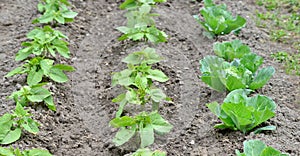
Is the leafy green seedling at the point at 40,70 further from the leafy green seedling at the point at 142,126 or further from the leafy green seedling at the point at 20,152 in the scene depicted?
the leafy green seedling at the point at 20,152

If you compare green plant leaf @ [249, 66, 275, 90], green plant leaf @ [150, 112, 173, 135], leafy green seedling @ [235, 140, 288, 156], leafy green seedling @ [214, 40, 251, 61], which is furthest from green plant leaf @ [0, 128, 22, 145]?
leafy green seedling @ [214, 40, 251, 61]

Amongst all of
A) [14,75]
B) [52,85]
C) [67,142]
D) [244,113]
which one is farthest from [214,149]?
[14,75]

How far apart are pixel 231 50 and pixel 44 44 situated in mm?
1761

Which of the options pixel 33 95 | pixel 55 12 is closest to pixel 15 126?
pixel 33 95

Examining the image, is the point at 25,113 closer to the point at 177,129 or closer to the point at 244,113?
the point at 177,129

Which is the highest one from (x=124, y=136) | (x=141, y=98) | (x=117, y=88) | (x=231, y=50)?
(x=231, y=50)

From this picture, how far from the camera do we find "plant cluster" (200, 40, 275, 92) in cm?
Answer: 480

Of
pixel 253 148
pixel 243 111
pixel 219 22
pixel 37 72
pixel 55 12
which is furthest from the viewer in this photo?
pixel 55 12

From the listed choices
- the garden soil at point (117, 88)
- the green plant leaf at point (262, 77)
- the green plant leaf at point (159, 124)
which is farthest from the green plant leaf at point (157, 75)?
the green plant leaf at point (262, 77)

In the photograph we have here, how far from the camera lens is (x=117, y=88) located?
530 cm

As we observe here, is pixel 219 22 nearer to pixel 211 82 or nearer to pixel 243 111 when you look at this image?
pixel 211 82

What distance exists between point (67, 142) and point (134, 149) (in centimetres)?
56

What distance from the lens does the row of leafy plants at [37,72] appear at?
429cm

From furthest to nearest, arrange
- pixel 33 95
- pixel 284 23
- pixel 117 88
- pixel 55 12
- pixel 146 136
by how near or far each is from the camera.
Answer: pixel 284 23 < pixel 55 12 < pixel 117 88 < pixel 33 95 < pixel 146 136
